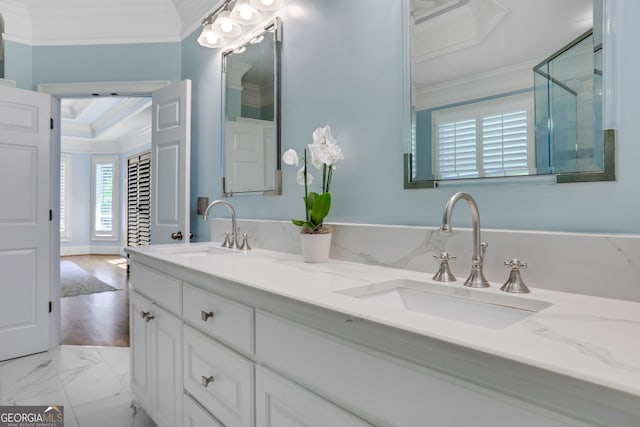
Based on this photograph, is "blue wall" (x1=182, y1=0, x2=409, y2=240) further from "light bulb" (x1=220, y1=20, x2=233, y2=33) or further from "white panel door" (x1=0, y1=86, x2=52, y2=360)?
"white panel door" (x1=0, y1=86, x2=52, y2=360)

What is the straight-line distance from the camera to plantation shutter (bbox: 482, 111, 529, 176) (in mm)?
1095

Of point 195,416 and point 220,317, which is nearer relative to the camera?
point 220,317

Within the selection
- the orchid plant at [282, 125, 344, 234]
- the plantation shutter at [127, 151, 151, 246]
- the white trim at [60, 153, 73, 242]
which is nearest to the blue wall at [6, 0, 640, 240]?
the orchid plant at [282, 125, 344, 234]

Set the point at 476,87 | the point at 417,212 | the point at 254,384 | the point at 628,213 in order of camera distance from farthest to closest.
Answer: the point at 417,212 → the point at 476,87 → the point at 254,384 → the point at 628,213

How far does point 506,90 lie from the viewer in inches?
44.6

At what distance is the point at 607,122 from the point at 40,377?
3100 mm

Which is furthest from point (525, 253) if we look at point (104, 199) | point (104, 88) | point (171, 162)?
point (104, 199)

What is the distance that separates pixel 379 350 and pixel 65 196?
29.0ft

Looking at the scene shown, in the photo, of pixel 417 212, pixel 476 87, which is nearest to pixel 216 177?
pixel 417 212

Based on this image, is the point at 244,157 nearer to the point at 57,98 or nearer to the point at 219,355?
the point at 219,355

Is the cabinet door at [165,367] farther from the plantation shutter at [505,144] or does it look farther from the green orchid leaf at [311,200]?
the plantation shutter at [505,144]

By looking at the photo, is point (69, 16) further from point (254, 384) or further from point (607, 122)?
point (607, 122)

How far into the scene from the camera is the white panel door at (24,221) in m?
2.69

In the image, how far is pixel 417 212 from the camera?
1351 millimetres
